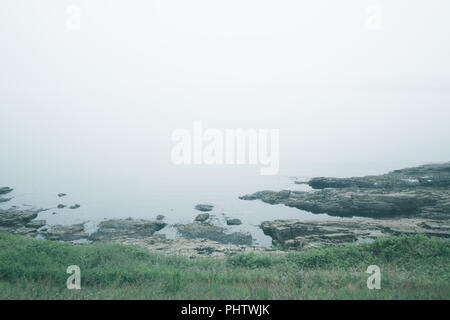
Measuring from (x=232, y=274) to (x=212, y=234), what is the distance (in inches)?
996

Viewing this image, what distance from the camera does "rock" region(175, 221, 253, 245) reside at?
3200cm

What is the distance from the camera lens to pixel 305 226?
28906 mm

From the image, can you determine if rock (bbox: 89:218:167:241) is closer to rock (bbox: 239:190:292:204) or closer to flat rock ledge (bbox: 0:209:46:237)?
flat rock ledge (bbox: 0:209:46:237)

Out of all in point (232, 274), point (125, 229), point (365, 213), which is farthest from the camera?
point (365, 213)

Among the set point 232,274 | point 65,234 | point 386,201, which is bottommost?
point 65,234

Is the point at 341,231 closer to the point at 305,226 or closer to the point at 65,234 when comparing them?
the point at 305,226

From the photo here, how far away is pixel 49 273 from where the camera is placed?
32.0 feet

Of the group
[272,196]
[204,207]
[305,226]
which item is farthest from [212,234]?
[272,196]

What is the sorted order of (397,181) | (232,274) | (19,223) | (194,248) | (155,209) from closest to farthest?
1. (232,274)
2. (194,248)
3. (19,223)
4. (155,209)
5. (397,181)

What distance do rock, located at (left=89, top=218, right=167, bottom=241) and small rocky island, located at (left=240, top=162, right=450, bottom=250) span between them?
777 inches

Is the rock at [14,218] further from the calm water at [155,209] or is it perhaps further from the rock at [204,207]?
the rock at [204,207]

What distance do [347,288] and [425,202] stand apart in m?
44.5

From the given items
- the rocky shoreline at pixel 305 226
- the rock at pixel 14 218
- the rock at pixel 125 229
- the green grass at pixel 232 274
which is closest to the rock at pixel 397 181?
the rocky shoreline at pixel 305 226
